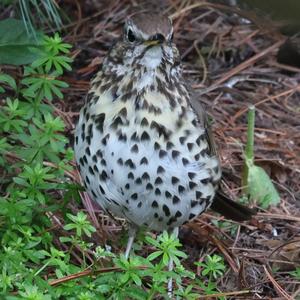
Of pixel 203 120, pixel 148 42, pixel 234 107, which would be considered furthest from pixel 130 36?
pixel 234 107

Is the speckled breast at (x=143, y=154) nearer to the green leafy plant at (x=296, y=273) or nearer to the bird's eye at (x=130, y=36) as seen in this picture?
the bird's eye at (x=130, y=36)

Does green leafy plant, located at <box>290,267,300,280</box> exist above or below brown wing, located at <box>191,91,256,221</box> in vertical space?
below

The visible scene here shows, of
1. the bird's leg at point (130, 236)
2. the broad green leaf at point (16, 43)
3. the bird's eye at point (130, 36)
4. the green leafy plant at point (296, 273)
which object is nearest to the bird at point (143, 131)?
the bird's eye at point (130, 36)

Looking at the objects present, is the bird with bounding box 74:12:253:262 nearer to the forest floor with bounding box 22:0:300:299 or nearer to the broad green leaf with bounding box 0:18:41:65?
the forest floor with bounding box 22:0:300:299

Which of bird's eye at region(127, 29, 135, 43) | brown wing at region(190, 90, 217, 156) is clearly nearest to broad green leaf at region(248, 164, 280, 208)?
brown wing at region(190, 90, 217, 156)

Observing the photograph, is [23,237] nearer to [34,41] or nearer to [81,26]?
[34,41]

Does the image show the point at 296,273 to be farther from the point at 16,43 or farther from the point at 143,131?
the point at 16,43

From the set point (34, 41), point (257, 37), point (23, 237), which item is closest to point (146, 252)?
point (23, 237)
